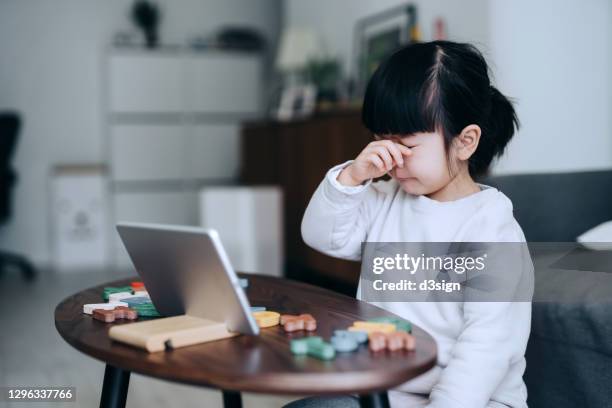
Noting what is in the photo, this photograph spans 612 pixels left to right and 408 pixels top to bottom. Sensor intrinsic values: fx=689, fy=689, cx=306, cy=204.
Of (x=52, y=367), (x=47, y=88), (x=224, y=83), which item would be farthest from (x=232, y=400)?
(x=47, y=88)

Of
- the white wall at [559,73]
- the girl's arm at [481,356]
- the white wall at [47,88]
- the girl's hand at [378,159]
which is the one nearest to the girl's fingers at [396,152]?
the girl's hand at [378,159]

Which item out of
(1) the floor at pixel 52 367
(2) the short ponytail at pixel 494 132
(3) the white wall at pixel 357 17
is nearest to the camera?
(2) the short ponytail at pixel 494 132

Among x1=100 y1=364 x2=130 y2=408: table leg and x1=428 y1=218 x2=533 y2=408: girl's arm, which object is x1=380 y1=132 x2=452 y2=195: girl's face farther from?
x1=100 y1=364 x2=130 y2=408: table leg

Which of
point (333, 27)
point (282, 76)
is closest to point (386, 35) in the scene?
point (333, 27)

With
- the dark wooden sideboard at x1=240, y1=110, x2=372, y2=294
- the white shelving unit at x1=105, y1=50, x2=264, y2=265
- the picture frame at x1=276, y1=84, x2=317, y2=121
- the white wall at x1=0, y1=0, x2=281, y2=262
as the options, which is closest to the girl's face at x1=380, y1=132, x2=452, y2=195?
the dark wooden sideboard at x1=240, y1=110, x2=372, y2=294

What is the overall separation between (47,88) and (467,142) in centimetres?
511

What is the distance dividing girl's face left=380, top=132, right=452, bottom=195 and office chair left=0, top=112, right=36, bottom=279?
415 cm

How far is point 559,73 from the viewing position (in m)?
2.59

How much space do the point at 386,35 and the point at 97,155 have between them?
9.81 feet

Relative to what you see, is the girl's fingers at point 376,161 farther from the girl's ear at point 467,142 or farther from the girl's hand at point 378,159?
the girl's ear at point 467,142

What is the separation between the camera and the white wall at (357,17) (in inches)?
112

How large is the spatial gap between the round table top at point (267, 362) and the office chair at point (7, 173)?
13.4 ft

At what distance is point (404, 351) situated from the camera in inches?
28.5

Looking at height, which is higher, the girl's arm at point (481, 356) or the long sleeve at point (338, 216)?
the long sleeve at point (338, 216)
